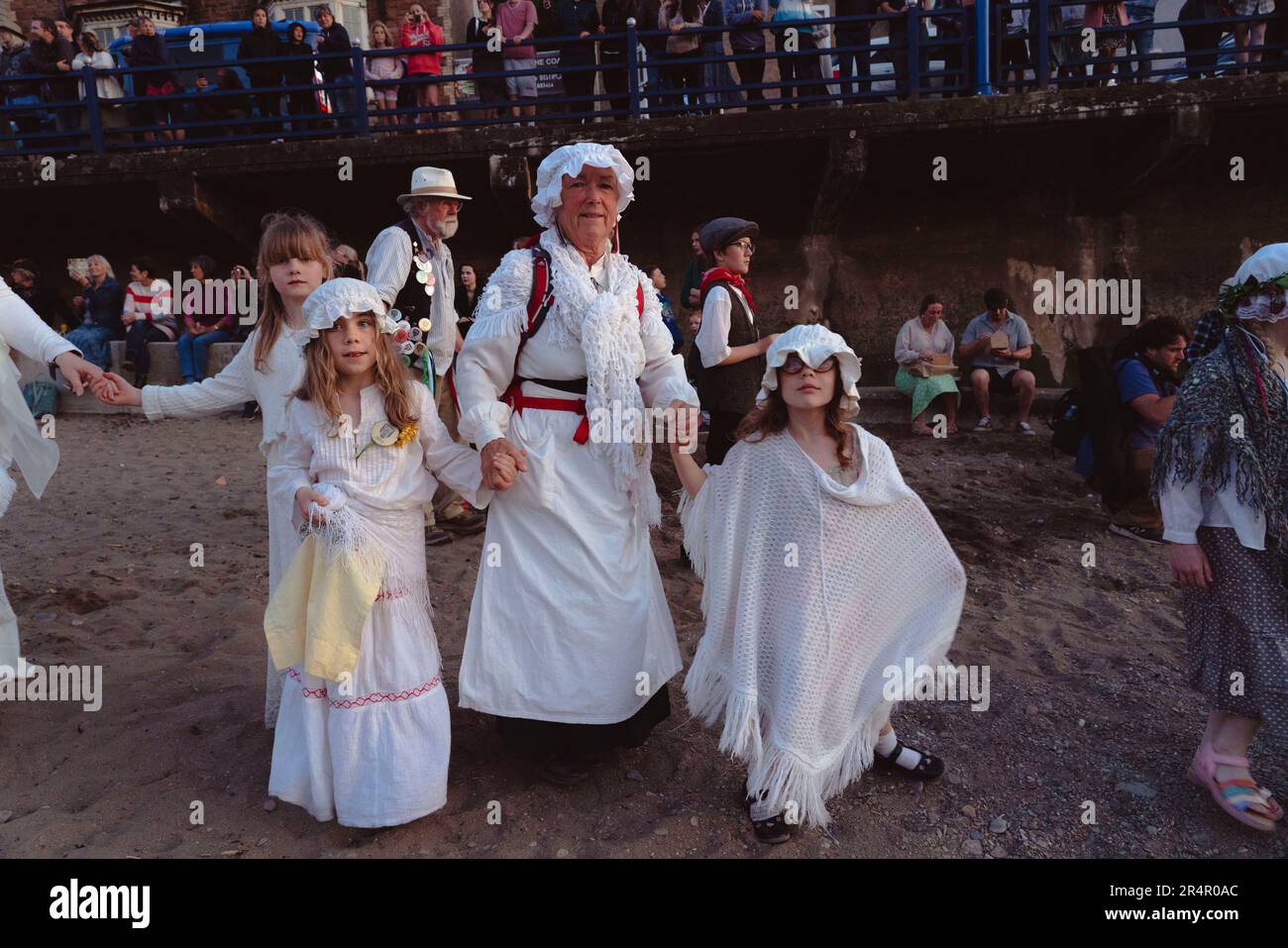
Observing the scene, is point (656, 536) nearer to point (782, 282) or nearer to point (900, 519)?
point (900, 519)

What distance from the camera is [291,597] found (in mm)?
2961

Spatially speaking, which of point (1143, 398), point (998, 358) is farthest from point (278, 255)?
point (998, 358)

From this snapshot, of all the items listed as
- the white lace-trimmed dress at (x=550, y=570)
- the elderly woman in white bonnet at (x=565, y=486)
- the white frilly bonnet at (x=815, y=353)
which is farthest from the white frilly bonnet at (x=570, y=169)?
the white frilly bonnet at (x=815, y=353)

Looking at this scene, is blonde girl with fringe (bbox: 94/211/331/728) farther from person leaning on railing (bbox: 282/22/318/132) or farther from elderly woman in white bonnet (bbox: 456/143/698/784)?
person leaning on railing (bbox: 282/22/318/132)

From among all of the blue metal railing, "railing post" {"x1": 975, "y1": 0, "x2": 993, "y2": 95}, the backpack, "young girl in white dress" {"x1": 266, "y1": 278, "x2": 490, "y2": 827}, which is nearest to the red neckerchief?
"young girl in white dress" {"x1": 266, "y1": 278, "x2": 490, "y2": 827}

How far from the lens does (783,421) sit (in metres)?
3.02

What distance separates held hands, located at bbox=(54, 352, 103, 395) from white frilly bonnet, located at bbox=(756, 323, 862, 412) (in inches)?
90.5

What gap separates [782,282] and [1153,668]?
301 inches

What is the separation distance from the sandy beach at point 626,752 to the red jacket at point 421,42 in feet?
22.3

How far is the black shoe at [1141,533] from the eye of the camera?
5.94 meters

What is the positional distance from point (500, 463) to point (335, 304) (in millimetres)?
695

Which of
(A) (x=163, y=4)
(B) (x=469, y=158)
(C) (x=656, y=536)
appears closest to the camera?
(C) (x=656, y=536)

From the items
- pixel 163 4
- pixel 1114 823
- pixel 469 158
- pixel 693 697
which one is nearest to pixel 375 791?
pixel 693 697

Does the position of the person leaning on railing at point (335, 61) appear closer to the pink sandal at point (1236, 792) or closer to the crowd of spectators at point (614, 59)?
the crowd of spectators at point (614, 59)
